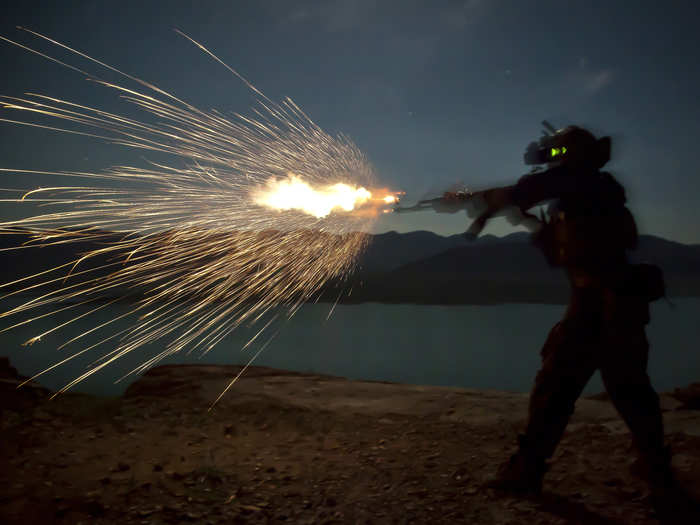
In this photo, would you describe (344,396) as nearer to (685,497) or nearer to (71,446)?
(71,446)

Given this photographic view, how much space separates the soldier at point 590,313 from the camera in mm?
3371

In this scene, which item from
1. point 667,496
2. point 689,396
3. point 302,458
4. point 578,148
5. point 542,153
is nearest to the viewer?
point 667,496

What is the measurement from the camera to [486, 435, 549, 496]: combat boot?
3.48m

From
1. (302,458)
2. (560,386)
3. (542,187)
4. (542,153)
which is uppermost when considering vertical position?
(542,153)

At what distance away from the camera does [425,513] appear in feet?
11.0

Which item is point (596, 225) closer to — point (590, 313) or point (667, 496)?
point (590, 313)

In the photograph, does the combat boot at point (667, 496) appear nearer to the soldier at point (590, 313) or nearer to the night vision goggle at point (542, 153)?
the soldier at point (590, 313)

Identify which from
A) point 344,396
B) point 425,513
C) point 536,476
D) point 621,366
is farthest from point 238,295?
point 621,366

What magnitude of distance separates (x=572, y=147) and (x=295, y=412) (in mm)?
5023

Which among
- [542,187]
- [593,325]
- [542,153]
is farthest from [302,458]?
[542,153]

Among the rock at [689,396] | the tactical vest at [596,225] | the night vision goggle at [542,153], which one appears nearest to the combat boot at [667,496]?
the tactical vest at [596,225]

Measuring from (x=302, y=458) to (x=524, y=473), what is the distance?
230cm

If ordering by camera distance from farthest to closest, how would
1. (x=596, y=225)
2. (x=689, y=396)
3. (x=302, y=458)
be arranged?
(x=689, y=396)
(x=302, y=458)
(x=596, y=225)

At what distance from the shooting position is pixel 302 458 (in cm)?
461
